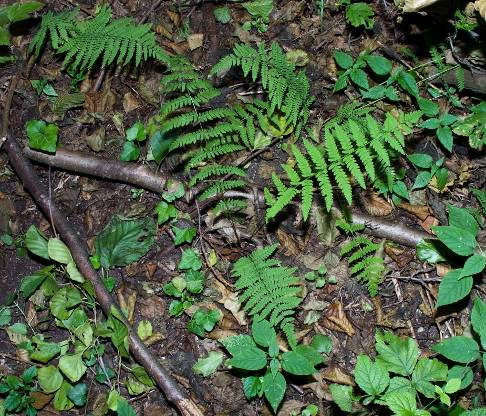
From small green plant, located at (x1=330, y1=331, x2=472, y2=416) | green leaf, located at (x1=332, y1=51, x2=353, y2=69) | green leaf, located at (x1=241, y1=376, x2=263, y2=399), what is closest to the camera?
small green plant, located at (x1=330, y1=331, x2=472, y2=416)

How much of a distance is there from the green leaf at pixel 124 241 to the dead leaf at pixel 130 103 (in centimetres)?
97

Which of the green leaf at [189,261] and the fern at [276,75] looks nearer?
the fern at [276,75]

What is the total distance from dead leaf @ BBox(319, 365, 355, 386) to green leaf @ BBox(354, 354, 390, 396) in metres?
0.34

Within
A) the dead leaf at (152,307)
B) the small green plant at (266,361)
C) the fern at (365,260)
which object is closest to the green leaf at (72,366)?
the dead leaf at (152,307)

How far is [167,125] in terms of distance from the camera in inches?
138

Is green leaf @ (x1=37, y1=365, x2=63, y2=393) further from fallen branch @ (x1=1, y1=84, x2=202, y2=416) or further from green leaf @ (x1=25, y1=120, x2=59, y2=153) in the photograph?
green leaf @ (x1=25, y1=120, x2=59, y2=153)

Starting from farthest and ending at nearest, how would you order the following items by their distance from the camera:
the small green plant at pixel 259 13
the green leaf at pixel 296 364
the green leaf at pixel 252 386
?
the small green plant at pixel 259 13 → the green leaf at pixel 252 386 → the green leaf at pixel 296 364

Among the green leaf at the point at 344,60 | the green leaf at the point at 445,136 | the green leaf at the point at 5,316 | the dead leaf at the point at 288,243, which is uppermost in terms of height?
the green leaf at the point at 344,60

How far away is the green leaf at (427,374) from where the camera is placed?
10.7 ft

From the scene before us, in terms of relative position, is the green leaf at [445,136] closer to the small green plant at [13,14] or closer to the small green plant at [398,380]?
the small green plant at [398,380]

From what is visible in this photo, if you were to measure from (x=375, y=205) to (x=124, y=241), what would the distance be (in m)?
1.87

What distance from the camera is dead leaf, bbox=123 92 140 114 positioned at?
4309 mm

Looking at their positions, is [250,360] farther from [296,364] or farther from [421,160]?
[421,160]

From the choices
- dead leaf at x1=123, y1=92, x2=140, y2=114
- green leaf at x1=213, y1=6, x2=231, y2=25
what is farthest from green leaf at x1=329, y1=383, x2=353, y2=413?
green leaf at x1=213, y1=6, x2=231, y2=25
